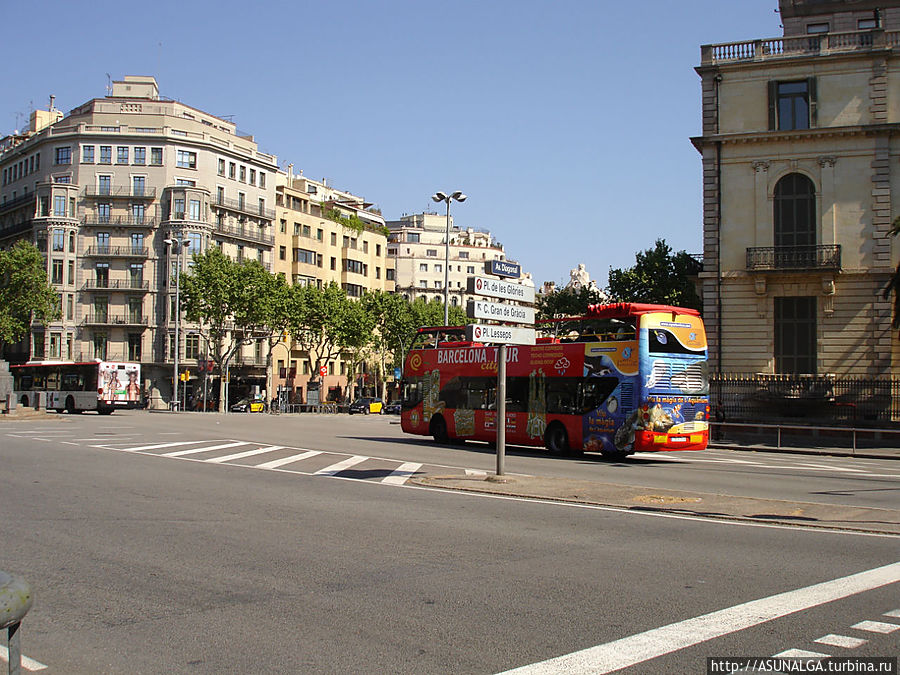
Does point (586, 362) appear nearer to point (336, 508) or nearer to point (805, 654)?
point (336, 508)

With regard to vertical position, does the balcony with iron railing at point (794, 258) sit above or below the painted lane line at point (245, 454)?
above

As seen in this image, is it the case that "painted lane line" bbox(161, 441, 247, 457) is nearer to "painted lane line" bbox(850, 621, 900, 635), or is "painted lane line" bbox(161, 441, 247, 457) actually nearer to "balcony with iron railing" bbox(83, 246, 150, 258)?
"painted lane line" bbox(850, 621, 900, 635)

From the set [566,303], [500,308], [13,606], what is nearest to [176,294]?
[566,303]

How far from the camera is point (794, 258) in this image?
3725 centimetres

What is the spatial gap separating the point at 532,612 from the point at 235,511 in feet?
21.6

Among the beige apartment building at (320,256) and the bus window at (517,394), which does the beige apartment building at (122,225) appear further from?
the bus window at (517,394)

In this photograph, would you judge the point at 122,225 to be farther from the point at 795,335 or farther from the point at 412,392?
the point at 795,335

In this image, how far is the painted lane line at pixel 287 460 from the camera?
63.2ft

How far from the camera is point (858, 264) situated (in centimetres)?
3650

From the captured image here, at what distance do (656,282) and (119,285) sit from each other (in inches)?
1844

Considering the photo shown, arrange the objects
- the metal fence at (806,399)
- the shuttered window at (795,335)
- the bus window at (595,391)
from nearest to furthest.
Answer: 1. the bus window at (595,391)
2. the metal fence at (806,399)
3. the shuttered window at (795,335)

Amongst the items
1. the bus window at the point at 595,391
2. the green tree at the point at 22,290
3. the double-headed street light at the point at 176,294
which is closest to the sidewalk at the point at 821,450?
the bus window at the point at 595,391

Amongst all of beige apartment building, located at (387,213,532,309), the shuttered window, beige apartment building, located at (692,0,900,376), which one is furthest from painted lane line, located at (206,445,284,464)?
beige apartment building, located at (387,213,532,309)

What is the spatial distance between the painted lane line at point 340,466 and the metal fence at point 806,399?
18.4 meters
